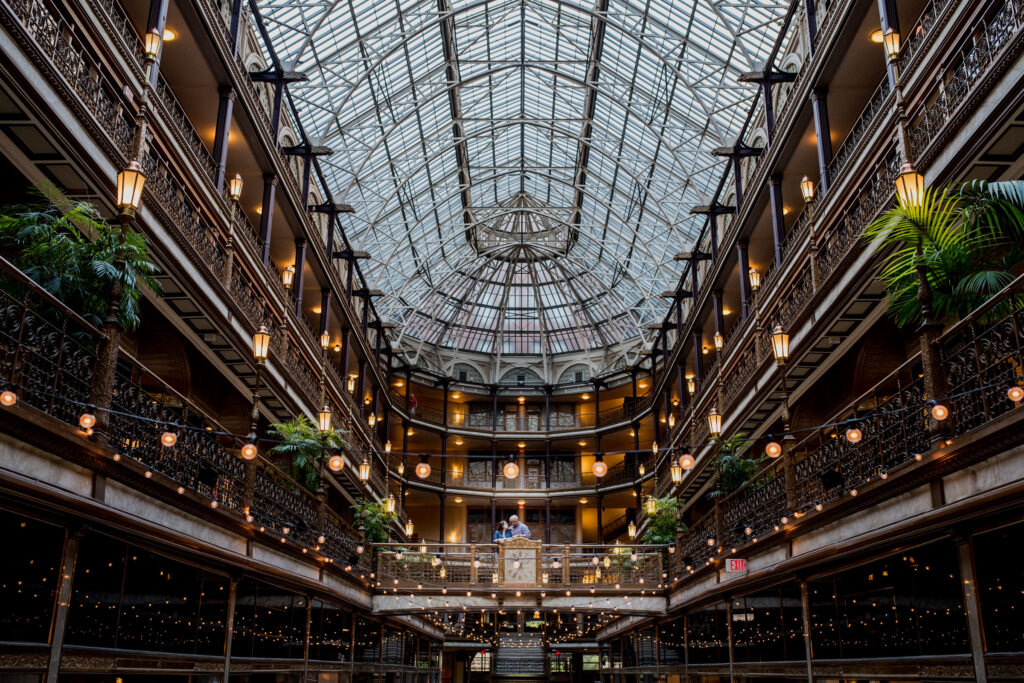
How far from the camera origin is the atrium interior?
9.97 m

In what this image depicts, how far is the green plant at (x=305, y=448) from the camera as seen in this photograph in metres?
21.8

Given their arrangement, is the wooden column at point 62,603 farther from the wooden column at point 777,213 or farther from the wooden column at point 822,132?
the wooden column at point 777,213

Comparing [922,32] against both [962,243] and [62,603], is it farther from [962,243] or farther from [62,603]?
[62,603]

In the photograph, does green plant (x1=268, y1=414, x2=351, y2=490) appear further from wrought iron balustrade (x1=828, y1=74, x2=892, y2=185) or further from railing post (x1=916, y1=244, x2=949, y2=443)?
railing post (x1=916, y1=244, x2=949, y2=443)

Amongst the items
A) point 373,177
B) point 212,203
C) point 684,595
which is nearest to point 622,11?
point 373,177

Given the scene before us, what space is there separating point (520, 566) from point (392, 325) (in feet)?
65.3

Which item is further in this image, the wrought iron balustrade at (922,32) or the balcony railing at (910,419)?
the wrought iron balustrade at (922,32)

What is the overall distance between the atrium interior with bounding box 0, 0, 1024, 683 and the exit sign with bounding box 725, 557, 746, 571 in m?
0.06

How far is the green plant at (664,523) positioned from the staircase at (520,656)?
17077 mm

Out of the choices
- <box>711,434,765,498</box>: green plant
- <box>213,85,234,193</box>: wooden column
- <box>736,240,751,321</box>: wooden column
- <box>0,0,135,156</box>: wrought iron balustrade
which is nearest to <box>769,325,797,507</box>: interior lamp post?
<box>711,434,765,498</box>: green plant

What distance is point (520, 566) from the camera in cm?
2675

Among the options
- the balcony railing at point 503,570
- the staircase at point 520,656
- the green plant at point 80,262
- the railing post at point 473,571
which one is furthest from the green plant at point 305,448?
the staircase at point 520,656

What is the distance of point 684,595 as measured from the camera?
2461cm

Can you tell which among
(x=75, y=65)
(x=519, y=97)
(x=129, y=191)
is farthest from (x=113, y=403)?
(x=519, y=97)
